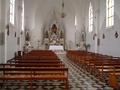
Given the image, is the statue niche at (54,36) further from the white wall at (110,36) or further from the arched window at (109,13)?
the arched window at (109,13)

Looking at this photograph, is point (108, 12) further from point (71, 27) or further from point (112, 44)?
point (71, 27)

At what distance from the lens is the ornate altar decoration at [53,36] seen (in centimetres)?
3956

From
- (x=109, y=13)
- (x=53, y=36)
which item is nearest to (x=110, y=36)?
(x=109, y=13)

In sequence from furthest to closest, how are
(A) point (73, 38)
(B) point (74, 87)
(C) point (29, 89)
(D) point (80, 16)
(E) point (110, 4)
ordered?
(A) point (73, 38) → (D) point (80, 16) → (E) point (110, 4) → (B) point (74, 87) → (C) point (29, 89)

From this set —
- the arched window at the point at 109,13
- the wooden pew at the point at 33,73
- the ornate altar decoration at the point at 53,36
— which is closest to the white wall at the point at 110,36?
the arched window at the point at 109,13

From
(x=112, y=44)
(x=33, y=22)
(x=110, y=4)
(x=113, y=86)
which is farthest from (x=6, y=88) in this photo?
(x=33, y=22)

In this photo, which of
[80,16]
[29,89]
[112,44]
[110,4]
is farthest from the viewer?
[80,16]

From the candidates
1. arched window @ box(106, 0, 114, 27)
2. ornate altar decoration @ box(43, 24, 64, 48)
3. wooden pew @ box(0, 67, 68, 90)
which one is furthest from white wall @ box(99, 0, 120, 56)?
ornate altar decoration @ box(43, 24, 64, 48)

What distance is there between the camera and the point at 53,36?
40.1 metres

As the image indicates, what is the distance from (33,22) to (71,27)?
6.81 meters

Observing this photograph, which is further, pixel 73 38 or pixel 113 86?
pixel 73 38

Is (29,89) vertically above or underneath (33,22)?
underneath

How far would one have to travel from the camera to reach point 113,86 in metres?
8.99

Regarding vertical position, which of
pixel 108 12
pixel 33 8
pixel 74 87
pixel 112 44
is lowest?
pixel 74 87
